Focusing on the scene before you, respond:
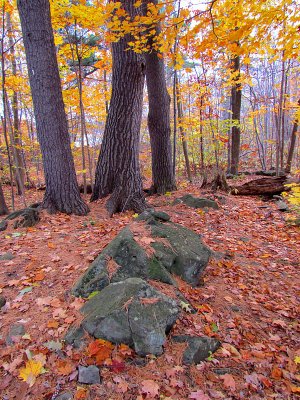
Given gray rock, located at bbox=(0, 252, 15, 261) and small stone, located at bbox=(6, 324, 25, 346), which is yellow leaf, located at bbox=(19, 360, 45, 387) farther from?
gray rock, located at bbox=(0, 252, 15, 261)

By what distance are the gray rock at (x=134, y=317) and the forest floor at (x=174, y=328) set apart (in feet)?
0.39

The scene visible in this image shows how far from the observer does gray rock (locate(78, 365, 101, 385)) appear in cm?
211

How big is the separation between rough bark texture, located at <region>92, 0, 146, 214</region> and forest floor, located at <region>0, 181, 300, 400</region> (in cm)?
81

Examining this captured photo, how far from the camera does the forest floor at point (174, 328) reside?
7.05ft

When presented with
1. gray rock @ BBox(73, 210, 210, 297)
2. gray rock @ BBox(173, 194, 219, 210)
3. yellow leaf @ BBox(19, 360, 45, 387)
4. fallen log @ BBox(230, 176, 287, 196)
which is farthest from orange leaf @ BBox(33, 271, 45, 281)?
fallen log @ BBox(230, 176, 287, 196)

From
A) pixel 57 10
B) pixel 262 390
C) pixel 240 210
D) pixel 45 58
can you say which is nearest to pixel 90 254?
pixel 262 390

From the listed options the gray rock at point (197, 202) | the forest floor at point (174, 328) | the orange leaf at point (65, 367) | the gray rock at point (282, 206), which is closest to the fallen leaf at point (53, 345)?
the forest floor at point (174, 328)

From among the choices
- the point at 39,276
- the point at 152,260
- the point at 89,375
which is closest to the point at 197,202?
the point at 152,260

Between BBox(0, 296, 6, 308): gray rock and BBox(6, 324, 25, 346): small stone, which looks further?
BBox(0, 296, 6, 308): gray rock

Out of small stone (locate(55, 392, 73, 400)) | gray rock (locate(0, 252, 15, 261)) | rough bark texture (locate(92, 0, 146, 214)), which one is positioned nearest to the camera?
small stone (locate(55, 392, 73, 400))

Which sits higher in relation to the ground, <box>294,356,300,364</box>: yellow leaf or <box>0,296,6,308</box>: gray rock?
<box>0,296,6,308</box>: gray rock

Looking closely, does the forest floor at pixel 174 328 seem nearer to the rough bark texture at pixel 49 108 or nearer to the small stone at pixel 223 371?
the small stone at pixel 223 371

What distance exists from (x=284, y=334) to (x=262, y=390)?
36.8 inches

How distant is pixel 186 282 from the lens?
356cm
